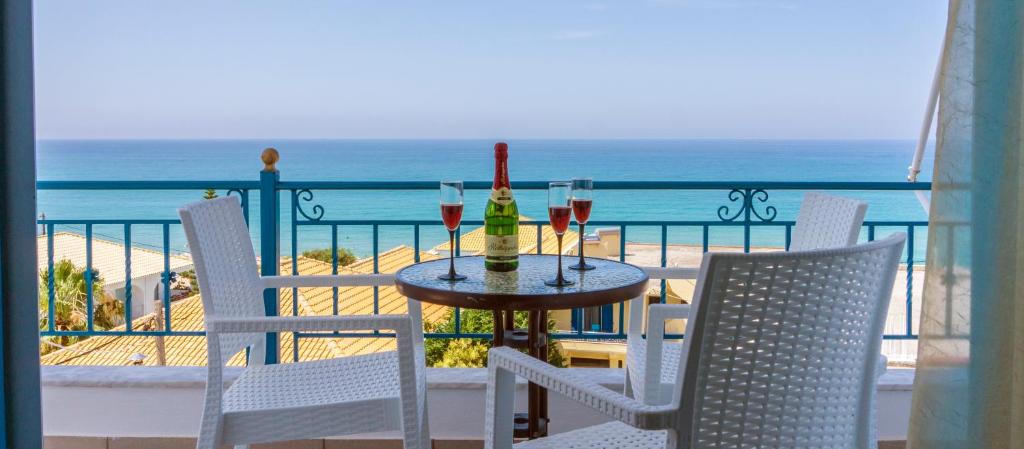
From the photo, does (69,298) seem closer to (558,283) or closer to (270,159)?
(270,159)

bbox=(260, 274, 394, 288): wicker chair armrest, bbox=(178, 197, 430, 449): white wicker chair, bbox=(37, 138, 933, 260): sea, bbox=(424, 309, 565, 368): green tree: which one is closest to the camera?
bbox=(178, 197, 430, 449): white wicker chair

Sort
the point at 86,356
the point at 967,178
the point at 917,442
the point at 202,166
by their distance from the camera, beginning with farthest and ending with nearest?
the point at 202,166 → the point at 86,356 → the point at 917,442 → the point at 967,178

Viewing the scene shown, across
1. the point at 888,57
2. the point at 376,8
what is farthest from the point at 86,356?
the point at 888,57

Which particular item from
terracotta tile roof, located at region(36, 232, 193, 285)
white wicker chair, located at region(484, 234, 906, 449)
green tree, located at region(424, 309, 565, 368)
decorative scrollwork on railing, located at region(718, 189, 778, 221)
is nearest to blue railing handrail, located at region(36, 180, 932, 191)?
decorative scrollwork on railing, located at region(718, 189, 778, 221)

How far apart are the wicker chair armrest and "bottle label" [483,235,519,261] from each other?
37cm

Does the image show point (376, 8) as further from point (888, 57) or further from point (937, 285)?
point (937, 285)

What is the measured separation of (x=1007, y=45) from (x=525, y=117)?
33289 mm

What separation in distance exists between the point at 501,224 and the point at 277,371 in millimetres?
712

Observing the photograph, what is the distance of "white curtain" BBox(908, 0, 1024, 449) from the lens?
65.9 inches

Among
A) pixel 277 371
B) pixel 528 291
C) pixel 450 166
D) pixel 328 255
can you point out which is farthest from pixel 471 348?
pixel 450 166

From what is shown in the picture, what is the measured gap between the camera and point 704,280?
1.31m

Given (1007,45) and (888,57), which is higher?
(888,57)

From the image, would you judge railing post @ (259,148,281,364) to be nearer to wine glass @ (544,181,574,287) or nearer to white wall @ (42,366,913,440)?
white wall @ (42,366,913,440)

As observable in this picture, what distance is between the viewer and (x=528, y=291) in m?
1.92
